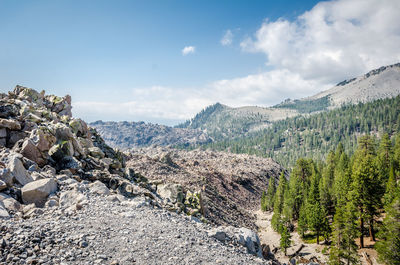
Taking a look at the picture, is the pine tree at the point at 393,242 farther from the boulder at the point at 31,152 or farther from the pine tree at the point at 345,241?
the boulder at the point at 31,152

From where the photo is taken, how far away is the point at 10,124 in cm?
1753

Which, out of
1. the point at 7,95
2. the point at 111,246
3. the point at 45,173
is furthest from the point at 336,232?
the point at 7,95

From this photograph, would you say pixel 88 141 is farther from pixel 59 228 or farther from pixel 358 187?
pixel 358 187

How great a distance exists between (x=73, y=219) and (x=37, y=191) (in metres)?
3.42

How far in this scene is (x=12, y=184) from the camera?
478 inches

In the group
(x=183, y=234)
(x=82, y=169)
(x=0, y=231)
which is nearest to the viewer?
(x=0, y=231)

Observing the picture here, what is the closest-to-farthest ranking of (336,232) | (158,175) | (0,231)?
(0,231)
(336,232)
(158,175)

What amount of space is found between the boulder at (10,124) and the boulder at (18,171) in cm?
586

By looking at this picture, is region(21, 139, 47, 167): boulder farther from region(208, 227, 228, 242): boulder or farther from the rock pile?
region(208, 227, 228, 242): boulder

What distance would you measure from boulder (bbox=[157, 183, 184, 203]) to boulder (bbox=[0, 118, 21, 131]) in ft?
51.4

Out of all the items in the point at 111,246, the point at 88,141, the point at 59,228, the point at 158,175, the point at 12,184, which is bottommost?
the point at 158,175

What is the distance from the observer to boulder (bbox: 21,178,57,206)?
11.9 meters

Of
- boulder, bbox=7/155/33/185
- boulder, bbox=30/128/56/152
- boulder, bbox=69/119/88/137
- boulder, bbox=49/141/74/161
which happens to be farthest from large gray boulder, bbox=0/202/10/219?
boulder, bbox=69/119/88/137

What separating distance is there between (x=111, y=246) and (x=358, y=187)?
37.6 metres
